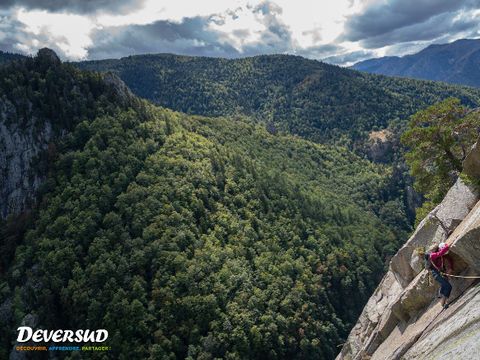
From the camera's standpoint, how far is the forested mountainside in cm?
10275

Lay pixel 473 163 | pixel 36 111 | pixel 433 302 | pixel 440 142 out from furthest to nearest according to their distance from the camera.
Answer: pixel 36 111
pixel 440 142
pixel 473 163
pixel 433 302

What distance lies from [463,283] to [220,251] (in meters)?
103

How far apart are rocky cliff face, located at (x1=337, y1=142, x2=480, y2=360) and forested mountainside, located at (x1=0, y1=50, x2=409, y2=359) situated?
69468 mm

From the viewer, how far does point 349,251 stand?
149750 millimetres

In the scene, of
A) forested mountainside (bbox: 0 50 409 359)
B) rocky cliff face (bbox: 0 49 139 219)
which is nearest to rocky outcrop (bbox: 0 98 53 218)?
rocky cliff face (bbox: 0 49 139 219)

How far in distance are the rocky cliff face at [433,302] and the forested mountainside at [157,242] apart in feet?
228

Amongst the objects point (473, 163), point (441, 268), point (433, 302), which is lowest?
point (433, 302)

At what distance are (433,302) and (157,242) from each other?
9804 cm

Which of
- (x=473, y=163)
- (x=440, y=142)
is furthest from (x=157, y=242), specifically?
(x=473, y=163)

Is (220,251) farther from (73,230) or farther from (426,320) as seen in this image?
(426,320)

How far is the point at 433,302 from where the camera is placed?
26.8 meters

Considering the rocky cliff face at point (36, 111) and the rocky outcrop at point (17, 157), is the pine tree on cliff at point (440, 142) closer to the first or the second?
the rocky cliff face at point (36, 111)

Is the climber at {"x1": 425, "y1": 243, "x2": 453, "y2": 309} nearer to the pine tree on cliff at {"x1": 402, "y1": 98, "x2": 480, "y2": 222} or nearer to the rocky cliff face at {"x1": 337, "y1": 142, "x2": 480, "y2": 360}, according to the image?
the rocky cliff face at {"x1": 337, "y1": 142, "x2": 480, "y2": 360}

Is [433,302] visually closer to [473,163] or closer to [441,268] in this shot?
[441,268]
